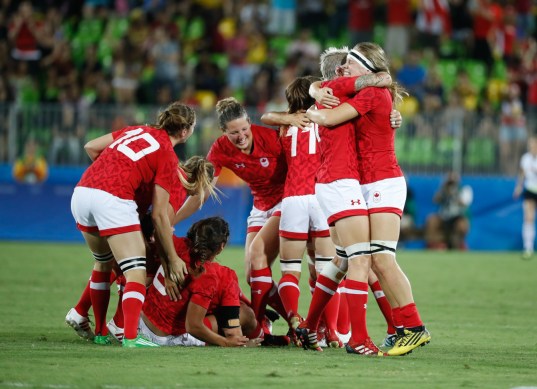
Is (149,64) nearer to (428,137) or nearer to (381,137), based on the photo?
(428,137)

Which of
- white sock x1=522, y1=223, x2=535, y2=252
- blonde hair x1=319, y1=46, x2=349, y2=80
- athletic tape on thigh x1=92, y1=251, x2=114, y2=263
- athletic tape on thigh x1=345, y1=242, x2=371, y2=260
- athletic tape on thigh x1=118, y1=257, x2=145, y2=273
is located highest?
blonde hair x1=319, y1=46, x2=349, y2=80

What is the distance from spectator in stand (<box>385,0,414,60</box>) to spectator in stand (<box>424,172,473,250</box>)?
17.6ft

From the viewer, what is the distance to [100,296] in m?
9.34

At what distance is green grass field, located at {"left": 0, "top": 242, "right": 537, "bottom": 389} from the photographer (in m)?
6.85

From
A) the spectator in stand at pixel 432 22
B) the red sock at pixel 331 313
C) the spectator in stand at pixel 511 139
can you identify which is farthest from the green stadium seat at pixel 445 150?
the red sock at pixel 331 313

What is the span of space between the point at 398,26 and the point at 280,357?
1980cm

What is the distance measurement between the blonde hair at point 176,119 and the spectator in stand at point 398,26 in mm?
18426

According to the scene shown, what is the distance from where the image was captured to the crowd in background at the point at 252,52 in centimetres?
2366

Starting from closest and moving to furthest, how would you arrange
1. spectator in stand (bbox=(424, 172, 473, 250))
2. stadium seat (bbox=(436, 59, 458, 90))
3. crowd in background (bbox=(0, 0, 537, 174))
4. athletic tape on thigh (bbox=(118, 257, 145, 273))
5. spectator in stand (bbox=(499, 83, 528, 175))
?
athletic tape on thigh (bbox=(118, 257, 145, 273)) → spectator in stand (bbox=(424, 172, 473, 250)) → spectator in stand (bbox=(499, 83, 528, 175)) → crowd in background (bbox=(0, 0, 537, 174)) → stadium seat (bbox=(436, 59, 458, 90))

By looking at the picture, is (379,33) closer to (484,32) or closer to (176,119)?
(484,32)

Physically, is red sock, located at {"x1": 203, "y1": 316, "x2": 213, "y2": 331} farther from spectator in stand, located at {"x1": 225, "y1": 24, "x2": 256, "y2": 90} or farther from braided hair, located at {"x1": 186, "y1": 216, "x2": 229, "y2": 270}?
spectator in stand, located at {"x1": 225, "y1": 24, "x2": 256, "y2": 90}

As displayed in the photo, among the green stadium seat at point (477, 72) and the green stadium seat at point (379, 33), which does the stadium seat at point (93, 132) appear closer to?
the green stadium seat at point (379, 33)

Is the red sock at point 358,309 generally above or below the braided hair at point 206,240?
below

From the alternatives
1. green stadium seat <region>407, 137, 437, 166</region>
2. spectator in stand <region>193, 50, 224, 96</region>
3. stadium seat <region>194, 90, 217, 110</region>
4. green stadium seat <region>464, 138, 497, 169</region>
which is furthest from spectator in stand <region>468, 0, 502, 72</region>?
stadium seat <region>194, 90, 217, 110</region>
